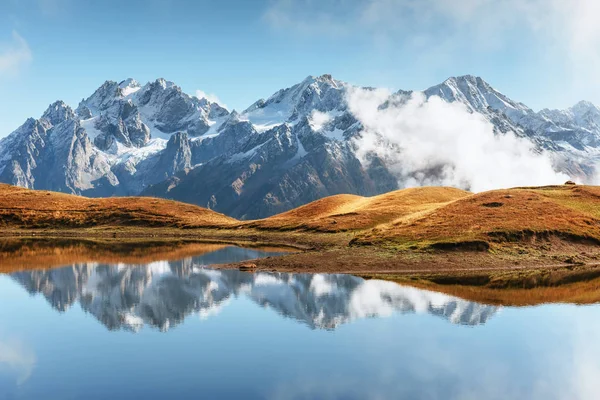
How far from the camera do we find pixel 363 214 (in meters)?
167

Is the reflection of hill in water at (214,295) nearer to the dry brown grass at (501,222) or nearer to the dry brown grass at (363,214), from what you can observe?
the dry brown grass at (501,222)

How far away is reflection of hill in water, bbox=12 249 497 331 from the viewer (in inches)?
2537

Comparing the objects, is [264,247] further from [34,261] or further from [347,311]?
[347,311]

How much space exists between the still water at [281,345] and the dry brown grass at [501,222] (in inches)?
1368

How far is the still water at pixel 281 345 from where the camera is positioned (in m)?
40.9

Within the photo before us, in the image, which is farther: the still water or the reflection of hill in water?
the reflection of hill in water

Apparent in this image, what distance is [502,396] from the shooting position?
39.7 m

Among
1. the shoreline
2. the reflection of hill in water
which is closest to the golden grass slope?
the shoreline

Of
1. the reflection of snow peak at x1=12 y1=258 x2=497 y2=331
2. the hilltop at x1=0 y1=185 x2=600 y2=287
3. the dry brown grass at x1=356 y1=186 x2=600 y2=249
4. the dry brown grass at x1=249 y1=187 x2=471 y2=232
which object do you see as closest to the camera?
the reflection of snow peak at x1=12 y1=258 x2=497 y2=331

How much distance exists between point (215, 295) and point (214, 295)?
5.4 inches

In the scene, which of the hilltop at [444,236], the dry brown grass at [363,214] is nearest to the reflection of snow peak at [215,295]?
the hilltop at [444,236]

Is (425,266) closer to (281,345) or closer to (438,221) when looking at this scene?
(438,221)

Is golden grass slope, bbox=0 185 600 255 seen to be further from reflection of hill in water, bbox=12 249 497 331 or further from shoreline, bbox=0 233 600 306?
reflection of hill in water, bbox=12 249 497 331

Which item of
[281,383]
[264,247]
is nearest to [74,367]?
[281,383]
